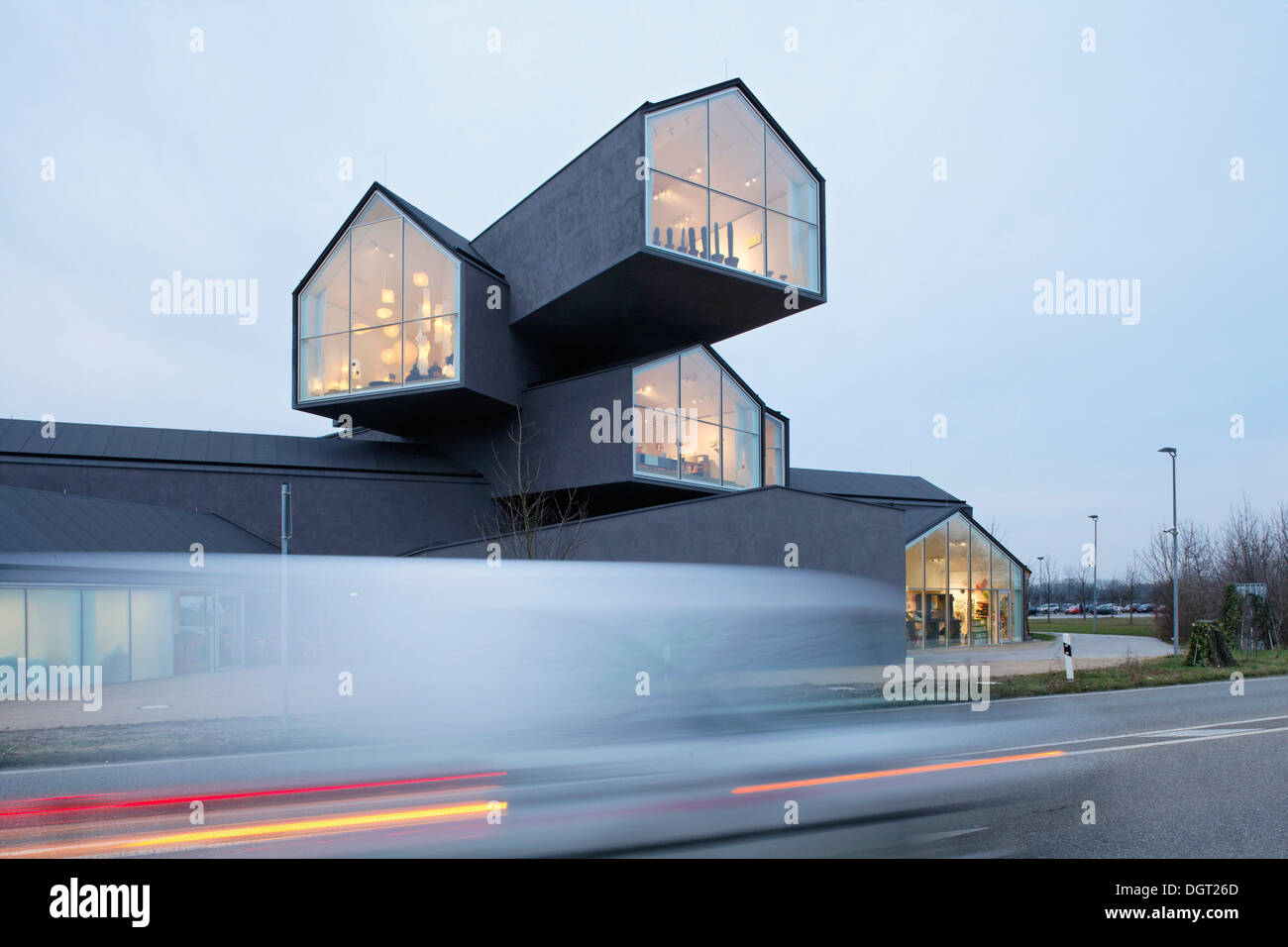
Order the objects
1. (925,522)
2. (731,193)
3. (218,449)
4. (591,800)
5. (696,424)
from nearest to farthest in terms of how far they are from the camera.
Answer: (591,800) → (731,193) → (696,424) → (218,449) → (925,522)

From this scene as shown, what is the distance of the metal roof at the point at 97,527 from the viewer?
17719mm

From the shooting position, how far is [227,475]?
83.7ft

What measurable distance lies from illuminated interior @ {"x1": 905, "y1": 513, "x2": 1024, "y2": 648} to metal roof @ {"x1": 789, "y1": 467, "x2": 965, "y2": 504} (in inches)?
466

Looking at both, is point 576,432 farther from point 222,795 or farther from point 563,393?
point 222,795

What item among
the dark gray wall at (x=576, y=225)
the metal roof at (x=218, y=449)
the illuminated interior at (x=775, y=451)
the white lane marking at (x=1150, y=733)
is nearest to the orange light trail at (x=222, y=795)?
the white lane marking at (x=1150, y=733)

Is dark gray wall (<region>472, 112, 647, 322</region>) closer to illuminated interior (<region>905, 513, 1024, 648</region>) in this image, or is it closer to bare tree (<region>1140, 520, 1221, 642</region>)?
illuminated interior (<region>905, 513, 1024, 648</region>)

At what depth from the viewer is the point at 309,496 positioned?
26.0 m

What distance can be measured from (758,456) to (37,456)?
2153 centimetres

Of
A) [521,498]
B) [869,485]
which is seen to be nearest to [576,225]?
[521,498]

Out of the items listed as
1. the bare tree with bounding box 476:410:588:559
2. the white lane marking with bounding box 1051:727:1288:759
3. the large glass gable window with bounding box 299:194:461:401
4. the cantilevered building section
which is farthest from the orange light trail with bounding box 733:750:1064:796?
the large glass gable window with bounding box 299:194:461:401

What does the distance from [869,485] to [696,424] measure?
997 inches

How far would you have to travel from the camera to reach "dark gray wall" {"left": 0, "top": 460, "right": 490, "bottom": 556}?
78.4 ft
